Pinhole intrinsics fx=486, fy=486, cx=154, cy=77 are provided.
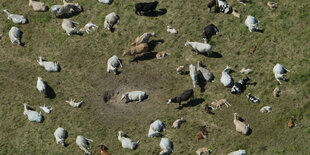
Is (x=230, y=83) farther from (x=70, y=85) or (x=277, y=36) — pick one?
(x=70, y=85)

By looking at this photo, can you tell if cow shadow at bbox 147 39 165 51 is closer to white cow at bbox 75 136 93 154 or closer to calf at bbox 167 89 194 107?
calf at bbox 167 89 194 107

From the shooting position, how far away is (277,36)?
3141cm

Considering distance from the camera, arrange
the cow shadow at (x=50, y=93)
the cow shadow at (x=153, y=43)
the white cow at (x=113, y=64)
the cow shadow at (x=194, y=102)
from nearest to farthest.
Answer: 1. the cow shadow at (x=194, y=102)
2. the cow shadow at (x=50, y=93)
3. the white cow at (x=113, y=64)
4. the cow shadow at (x=153, y=43)

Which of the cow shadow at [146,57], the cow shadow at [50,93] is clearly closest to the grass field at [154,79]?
the cow shadow at [146,57]

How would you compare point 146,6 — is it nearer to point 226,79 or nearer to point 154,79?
point 154,79

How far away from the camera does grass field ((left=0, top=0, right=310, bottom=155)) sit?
28000 millimetres

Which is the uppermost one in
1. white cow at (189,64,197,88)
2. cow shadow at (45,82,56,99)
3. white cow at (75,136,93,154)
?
white cow at (189,64,197,88)

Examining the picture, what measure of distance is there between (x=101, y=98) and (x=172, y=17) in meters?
7.72

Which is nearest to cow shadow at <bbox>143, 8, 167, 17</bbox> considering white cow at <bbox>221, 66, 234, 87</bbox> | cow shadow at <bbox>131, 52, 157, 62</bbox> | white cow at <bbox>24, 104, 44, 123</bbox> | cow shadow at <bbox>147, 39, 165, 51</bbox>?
cow shadow at <bbox>147, 39, 165, 51</bbox>

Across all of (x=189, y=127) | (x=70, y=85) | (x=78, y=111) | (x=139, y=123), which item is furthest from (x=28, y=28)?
(x=189, y=127)

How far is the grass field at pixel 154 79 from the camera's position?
28.0 m

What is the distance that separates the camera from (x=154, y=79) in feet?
100

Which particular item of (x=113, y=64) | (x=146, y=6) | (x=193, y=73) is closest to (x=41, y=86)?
(x=113, y=64)

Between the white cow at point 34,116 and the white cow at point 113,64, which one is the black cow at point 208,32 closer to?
the white cow at point 113,64
